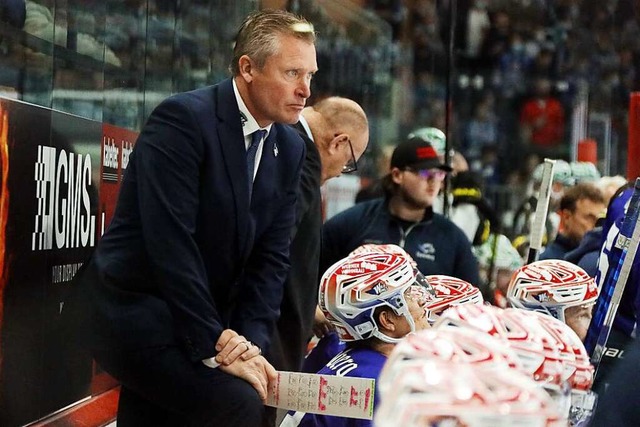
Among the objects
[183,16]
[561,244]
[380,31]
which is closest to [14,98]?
[183,16]

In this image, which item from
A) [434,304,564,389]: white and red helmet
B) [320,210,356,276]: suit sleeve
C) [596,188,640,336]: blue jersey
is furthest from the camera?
[320,210,356,276]: suit sleeve

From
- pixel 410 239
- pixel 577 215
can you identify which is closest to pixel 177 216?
pixel 410 239

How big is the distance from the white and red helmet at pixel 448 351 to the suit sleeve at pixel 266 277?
1600mm

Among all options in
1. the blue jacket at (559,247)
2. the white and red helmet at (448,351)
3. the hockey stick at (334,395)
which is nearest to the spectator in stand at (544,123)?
the blue jacket at (559,247)

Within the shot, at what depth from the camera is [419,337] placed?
1373 mm

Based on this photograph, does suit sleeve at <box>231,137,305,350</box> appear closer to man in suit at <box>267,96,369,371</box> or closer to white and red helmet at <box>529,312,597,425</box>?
man in suit at <box>267,96,369,371</box>

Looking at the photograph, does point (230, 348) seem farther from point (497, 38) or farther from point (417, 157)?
point (497, 38)

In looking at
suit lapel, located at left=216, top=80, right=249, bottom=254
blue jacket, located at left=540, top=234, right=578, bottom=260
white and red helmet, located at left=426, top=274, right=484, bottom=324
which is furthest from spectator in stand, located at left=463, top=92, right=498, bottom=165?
suit lapel, located at left=216, top=80, right=249, bottom=254

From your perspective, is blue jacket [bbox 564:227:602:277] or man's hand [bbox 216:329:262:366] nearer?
man's hand [bbox 216:329:262:366]

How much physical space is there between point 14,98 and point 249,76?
0.61 meters

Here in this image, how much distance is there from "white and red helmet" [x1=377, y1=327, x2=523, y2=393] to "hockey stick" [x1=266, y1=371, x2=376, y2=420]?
48.3 inches

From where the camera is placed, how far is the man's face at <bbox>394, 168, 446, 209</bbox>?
5.16m

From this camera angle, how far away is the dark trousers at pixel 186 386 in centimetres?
281

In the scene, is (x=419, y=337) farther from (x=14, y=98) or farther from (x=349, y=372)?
(x=14, y=98)
